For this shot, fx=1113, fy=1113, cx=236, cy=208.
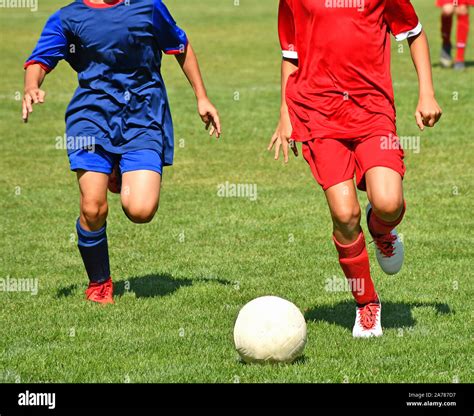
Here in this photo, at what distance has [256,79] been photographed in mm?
19844

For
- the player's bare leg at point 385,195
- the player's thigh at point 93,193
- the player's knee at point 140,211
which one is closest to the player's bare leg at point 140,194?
the player's knee at point 140,211

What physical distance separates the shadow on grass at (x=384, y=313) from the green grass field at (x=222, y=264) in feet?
0.06

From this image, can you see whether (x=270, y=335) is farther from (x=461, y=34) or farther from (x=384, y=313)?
Result: (x=461, y=34)

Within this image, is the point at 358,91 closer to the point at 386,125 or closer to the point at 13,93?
the point at 386,125

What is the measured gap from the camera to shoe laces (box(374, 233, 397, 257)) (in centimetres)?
734

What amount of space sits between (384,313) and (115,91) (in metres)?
2.40

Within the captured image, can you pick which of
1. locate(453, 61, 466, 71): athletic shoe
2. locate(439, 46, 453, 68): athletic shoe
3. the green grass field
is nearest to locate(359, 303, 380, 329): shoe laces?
the green grass field

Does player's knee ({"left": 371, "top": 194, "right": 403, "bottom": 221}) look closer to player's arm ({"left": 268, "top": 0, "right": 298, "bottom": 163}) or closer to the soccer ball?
player's arm ({"left": 268, "top": 0, "right": 298, "bottom": 163})

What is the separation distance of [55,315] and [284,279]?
186 cm

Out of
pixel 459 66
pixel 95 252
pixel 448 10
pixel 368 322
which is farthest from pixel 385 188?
pixel 448 10

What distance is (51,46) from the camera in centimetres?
766

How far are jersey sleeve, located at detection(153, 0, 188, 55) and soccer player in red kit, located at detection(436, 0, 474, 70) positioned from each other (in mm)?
12872

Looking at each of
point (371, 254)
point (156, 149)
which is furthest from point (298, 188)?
point (156, 149)

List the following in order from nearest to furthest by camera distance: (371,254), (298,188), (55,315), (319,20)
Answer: (319,20), (55,315), (371,254), (298,188)
